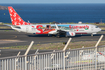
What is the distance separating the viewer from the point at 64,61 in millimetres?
11906

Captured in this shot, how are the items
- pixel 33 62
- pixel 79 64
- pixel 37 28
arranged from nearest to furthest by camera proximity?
pixel 33 62 → pixel 79 64 → pixel 37 28

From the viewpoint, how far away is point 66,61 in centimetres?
1212

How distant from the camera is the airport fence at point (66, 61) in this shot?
11.0 metres

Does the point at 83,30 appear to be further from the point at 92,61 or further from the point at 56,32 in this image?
the point at 92,61

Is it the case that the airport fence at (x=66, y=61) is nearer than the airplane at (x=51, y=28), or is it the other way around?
the airport fence at (x=66, y=61)

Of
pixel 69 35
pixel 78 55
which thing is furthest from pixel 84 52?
pixel 69 35

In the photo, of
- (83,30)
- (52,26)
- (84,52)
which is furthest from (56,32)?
(84,52)

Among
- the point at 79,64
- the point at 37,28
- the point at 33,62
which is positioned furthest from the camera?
the point at 37,28

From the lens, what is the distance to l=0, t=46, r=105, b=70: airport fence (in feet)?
36.2

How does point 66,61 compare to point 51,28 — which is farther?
point 51,28

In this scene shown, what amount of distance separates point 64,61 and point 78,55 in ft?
3.90

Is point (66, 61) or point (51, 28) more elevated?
point (51, 28)

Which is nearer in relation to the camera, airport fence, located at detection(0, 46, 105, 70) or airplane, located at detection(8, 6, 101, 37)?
airport fence, located at detection(0, 46, 105, 70)

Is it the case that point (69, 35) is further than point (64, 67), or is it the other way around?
point (69, 35)
